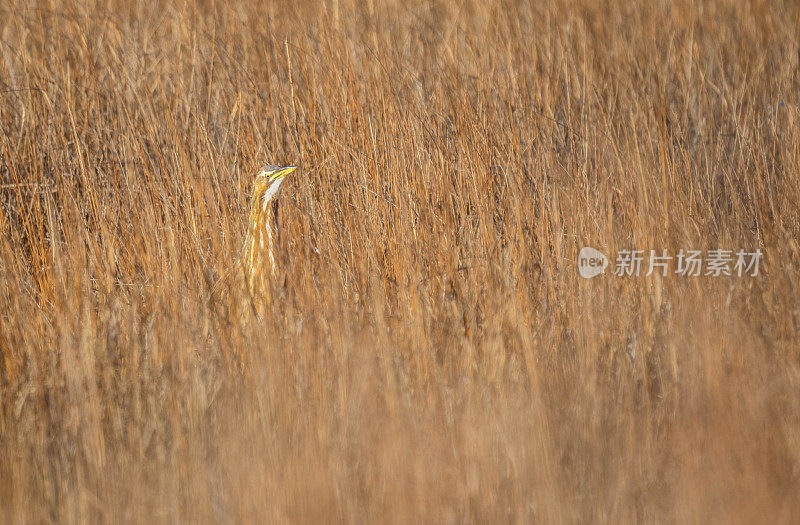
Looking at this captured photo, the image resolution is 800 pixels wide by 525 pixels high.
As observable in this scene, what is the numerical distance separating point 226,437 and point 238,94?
1.68 m

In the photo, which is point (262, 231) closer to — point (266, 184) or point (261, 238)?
point (261, 238)

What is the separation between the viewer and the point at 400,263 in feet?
9.26

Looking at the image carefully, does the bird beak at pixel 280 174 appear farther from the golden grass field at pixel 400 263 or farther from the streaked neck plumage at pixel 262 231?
the golden grass field at pixel 400 263

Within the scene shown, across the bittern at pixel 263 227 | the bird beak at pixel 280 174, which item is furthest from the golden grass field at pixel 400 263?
the bird beak at pixel 280 174

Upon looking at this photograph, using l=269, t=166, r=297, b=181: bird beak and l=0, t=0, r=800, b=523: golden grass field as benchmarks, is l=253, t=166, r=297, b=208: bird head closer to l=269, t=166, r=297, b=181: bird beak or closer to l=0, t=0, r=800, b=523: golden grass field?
l=269, t=166, r=297, b=181: bird beak

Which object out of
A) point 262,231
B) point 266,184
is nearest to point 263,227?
point 262,231

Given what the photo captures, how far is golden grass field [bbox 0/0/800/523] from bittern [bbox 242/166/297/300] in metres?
0.08

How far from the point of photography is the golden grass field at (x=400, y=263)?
1981 millimetres

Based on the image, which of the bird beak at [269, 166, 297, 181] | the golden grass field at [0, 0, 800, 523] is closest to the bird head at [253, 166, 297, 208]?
the bird beak at [269, 166, 297, 181]

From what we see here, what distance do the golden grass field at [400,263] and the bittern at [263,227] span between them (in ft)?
0.26

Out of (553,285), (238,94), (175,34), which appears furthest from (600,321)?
(175,34)

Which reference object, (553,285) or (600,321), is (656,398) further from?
(553,285)

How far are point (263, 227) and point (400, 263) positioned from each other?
464mm

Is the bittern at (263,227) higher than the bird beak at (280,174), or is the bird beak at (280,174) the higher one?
the bird beak at (280,174)
